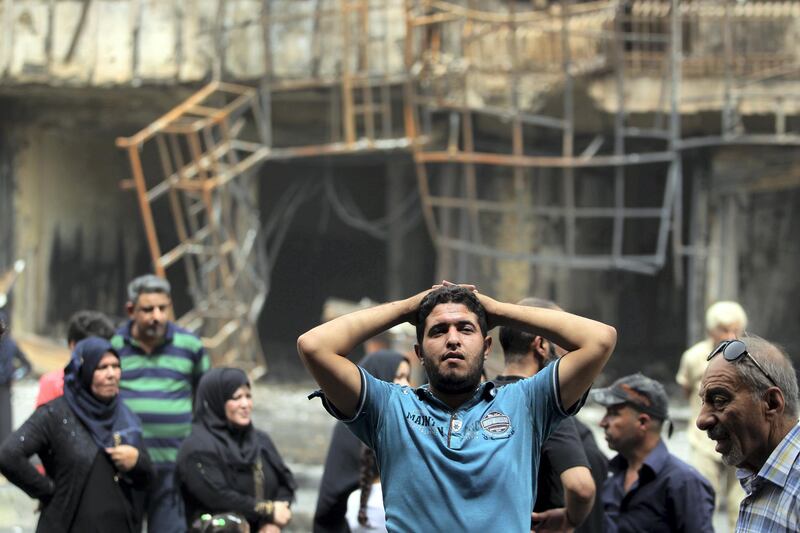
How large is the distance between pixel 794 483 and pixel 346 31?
9845mm

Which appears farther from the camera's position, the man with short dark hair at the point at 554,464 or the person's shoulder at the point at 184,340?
the person's shoulder at the point at 184,340

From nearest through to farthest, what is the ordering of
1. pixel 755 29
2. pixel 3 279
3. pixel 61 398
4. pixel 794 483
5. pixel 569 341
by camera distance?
1. pixel 794 483
2. pixel 569 341
3. pixel 61 398
4. pixel 755 29
5. pixel 3 279

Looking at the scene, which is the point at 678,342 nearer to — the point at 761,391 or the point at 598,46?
the point at 598,46

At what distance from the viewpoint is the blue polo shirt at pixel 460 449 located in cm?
330

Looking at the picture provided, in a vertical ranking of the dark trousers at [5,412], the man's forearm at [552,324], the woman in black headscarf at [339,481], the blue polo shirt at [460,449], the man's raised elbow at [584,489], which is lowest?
the dark trousers at [5,412]

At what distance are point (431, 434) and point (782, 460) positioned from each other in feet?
2.96

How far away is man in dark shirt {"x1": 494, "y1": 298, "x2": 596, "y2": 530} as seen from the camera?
4.09 m

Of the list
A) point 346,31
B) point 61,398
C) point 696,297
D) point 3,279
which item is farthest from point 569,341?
point 3,279

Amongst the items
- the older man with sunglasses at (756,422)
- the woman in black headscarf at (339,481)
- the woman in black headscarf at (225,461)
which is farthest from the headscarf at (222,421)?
the older man with sunglasses at (756,422)

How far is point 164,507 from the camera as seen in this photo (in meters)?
6.04

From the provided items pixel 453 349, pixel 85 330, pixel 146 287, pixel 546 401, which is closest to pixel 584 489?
Result: pixel 546 401

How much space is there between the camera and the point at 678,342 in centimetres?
1590

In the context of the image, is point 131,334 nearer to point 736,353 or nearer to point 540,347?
point 540,347

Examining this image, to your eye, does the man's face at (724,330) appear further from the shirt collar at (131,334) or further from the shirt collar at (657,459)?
the shirt collar at (131,334)
